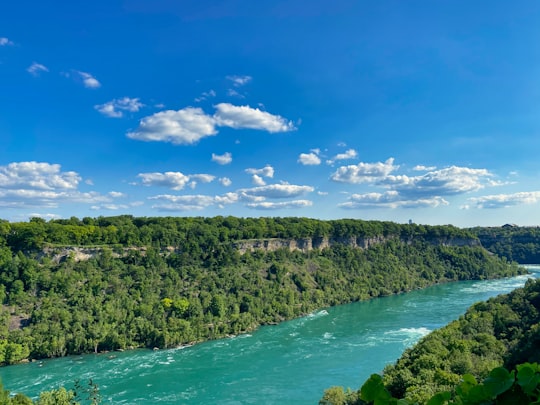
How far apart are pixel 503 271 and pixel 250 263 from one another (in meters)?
54.3

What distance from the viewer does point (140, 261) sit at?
158 feet

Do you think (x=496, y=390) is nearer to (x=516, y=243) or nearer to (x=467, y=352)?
(x=467, y=352)

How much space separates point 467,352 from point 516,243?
95590mm

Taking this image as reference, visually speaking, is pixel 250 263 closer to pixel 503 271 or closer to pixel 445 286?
pixel 445 286

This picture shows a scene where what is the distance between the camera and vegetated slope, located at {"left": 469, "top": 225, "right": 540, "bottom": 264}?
318 ft

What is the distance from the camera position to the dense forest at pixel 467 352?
53.3 feet

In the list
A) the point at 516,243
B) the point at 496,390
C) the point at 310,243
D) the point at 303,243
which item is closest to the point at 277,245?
the point at 303,243

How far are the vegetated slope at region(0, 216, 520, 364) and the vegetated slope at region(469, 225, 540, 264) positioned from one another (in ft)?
123

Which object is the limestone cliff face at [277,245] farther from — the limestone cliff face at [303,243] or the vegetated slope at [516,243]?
the vegetated slope at [516,243]

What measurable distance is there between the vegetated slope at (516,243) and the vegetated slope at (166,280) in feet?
123

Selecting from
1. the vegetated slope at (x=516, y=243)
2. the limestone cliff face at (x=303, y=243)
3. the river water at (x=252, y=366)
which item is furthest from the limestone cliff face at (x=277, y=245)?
the river water at (x=252, y=366)

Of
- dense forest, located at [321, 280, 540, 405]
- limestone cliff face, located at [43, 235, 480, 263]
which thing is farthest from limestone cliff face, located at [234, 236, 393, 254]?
dense forest, located at [321, 280, 540, 405]

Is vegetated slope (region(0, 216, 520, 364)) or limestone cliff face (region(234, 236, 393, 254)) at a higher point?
limestone cliff face (region(234, 236, 393, 254))

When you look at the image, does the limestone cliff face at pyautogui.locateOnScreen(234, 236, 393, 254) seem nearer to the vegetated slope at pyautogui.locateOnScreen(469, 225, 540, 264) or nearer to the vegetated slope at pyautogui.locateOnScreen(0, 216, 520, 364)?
the vegetated slope at pyautogui.locateOnScreen(0, 216, 520, 364)
